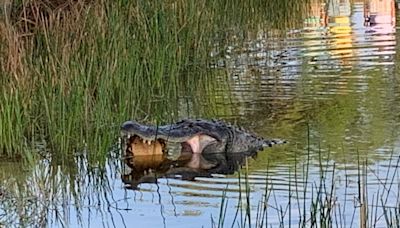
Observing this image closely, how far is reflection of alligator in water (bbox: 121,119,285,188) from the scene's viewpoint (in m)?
7.33

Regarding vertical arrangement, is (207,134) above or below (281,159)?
above

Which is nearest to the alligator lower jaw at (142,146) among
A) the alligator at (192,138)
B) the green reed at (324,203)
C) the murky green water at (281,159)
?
the alligator at (192,138)

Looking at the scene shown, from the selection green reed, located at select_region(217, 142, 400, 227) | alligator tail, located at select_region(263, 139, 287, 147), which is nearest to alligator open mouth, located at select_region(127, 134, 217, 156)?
alligator tail, located at select_region(263, 139, 287, 147)

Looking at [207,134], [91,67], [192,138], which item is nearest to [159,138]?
[192,138]

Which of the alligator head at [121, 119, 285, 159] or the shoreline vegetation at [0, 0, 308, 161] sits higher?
the shoreline vegetation at [0, 0, 308, 161]

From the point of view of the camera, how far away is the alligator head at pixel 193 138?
24.4 ft

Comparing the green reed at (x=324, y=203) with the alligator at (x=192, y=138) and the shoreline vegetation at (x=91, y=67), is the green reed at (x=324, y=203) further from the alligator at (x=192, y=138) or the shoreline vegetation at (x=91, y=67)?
the shoreline vegetation at (x=91, y=67)

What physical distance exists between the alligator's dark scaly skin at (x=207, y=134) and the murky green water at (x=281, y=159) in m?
0.18

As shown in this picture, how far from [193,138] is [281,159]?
0.70 m

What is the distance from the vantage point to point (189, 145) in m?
7.58

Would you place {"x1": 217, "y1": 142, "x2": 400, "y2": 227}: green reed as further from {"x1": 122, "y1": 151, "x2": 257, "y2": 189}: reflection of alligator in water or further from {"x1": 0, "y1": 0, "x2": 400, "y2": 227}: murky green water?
{"x1": 122, "y1": 151, "x2": 257, "y2": 189}: reflection of alligator in water

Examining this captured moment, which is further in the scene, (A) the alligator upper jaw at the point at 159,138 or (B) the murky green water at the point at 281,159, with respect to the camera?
(A) the alligator upper jaw at the point at 159,138

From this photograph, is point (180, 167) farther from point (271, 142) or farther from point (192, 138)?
point (271, 142)

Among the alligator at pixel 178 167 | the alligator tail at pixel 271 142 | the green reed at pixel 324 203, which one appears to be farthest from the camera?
the alligator tail at pixel 271 142
